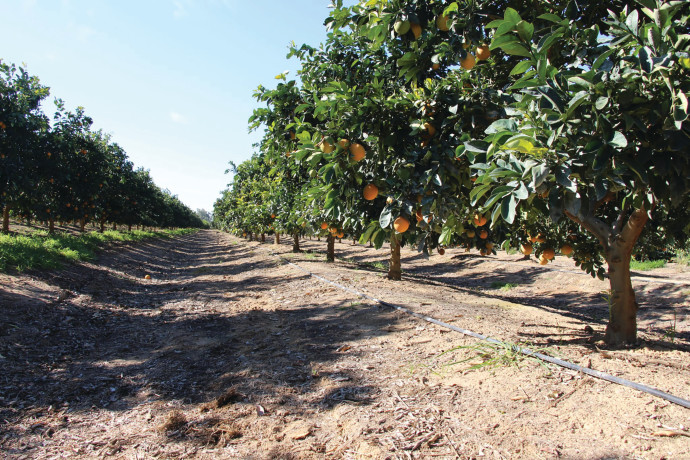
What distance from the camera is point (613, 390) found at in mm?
2285

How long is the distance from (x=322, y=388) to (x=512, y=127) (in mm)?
2265

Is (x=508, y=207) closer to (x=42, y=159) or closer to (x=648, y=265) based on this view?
(x=42, y=159)

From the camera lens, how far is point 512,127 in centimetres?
204

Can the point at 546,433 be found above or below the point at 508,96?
below

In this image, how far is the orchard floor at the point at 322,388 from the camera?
202 centimetres

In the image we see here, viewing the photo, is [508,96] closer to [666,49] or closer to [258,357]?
[666,49]

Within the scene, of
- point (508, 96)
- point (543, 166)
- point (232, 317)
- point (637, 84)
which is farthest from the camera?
point (232, 317)

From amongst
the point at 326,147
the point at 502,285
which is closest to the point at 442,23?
the point at 326,147

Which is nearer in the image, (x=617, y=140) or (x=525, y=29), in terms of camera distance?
(x=617, y=140)

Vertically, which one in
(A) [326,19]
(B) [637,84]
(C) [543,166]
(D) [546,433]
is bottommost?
(D) [546,433]

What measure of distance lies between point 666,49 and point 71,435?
13.3ft

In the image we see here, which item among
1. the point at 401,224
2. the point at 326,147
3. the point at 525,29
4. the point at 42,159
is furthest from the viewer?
the point at 42,159

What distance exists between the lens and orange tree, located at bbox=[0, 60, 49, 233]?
9.82 meters

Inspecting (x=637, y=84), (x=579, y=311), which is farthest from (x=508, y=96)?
(x=579, y=311)
